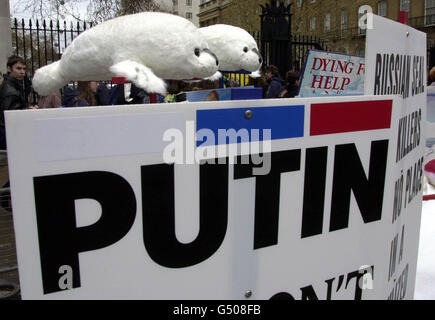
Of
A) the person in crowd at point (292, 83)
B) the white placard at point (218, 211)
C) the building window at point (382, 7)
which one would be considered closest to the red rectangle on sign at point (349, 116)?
the white placard at point (218, 211)

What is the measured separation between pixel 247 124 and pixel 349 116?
0.39 m

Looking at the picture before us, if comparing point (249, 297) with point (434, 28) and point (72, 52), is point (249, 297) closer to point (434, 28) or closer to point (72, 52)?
point (72, 52)

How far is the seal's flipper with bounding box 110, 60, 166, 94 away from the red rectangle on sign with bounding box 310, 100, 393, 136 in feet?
1.90

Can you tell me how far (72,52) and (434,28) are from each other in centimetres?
3598

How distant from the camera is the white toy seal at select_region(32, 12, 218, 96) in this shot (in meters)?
1.51

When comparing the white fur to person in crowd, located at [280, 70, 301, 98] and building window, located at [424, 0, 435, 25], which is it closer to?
person in crowd, located at [280, 70, 301, 98]

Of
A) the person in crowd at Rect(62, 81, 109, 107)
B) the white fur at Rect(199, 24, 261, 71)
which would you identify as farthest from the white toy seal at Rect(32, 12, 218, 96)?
the person in crowd at Rect(62, 81, 109, 107)

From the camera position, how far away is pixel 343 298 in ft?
4.16

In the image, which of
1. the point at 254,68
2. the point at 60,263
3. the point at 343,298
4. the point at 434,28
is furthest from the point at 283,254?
the point at 434,28

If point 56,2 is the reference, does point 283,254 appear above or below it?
below

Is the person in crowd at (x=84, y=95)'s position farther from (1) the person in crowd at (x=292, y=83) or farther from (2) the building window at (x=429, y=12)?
(2) the building window at (x=429, y=12)

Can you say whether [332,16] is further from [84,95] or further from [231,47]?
[84,95]

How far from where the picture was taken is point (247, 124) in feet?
3.32

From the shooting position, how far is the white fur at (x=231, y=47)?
2.49 metres
